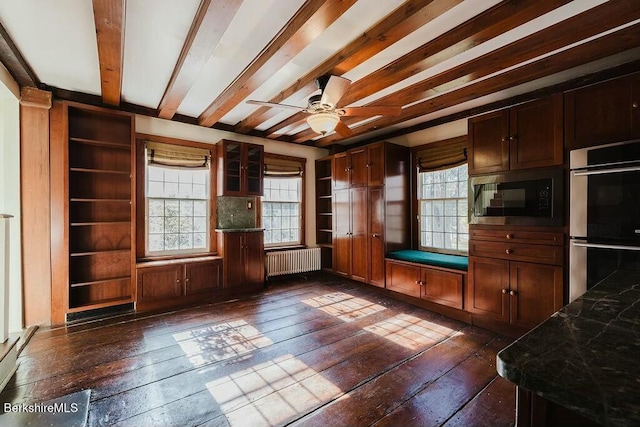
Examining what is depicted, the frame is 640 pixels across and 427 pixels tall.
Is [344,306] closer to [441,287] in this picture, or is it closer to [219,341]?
[441,287]

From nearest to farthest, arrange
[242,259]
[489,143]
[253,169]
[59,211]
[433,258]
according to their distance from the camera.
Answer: [489,143] < [59,211] < [433,258] < [242,259] < [253,169]

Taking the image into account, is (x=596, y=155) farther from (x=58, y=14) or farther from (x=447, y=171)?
(x=58, y=14)

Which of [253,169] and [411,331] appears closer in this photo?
[411,331]

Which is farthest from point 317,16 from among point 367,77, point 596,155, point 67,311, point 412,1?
point 67,311

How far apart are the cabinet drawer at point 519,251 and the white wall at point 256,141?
318cm

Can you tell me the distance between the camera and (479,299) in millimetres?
3182

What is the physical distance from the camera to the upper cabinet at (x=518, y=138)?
2.70m

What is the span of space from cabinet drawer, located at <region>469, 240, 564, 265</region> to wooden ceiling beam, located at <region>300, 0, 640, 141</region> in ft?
5.64

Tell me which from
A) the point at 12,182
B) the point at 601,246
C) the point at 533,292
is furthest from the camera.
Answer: the point at 12,182

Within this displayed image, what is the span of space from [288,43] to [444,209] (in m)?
3.19

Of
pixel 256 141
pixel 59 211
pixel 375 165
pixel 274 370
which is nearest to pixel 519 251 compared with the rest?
pixel 375 165

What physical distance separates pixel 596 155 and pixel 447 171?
6.19ft

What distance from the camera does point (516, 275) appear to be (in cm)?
290

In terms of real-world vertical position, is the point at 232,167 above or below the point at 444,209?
above
